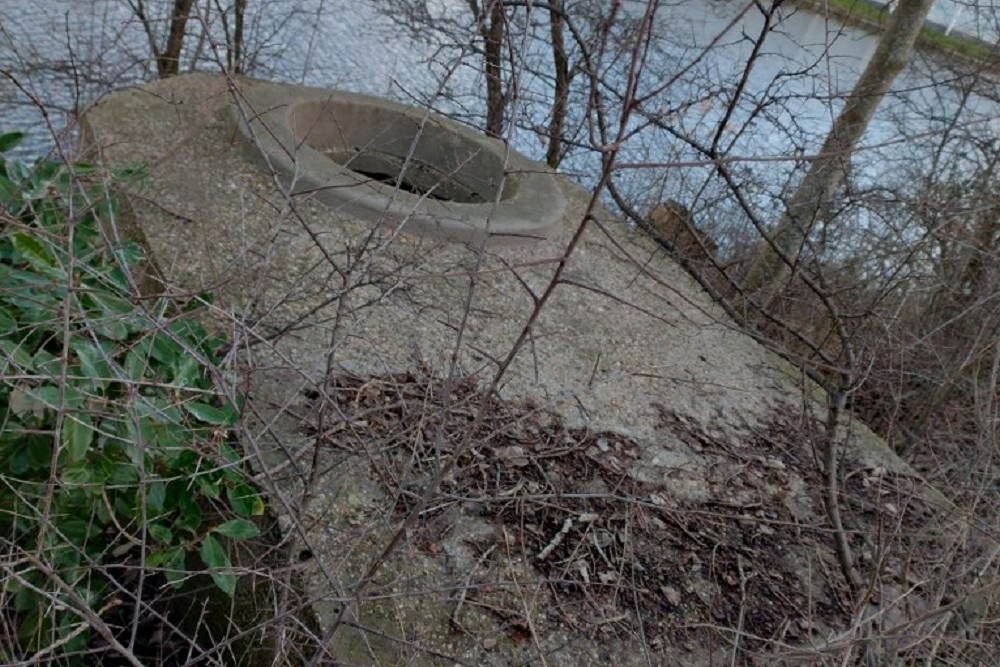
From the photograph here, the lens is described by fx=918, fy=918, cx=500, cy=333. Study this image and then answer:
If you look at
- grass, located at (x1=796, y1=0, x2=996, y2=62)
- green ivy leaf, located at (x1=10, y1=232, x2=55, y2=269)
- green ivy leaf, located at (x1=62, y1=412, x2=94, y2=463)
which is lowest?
green ivy leaf, located at (x1=62, y1=412, x2=94, y2=463)

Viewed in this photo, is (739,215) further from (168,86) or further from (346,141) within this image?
(168,86)

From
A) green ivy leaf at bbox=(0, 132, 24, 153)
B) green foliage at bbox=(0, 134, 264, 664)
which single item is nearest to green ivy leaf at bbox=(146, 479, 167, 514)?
green foliage at bbox=(0, 134, 264, 664)

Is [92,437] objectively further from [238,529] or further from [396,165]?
[396,165]

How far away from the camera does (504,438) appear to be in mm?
3359

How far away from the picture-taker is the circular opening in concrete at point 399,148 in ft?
17.6

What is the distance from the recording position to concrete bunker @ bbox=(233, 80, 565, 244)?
4.40 metres

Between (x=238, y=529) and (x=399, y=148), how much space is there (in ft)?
12.6

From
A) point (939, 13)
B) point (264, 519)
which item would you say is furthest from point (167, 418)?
point (939, 13)

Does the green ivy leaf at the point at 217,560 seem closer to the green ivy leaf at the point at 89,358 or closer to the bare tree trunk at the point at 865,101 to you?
the green ivy leaf at the point at 89,358

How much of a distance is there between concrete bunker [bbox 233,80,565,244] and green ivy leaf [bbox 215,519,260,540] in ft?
7.20

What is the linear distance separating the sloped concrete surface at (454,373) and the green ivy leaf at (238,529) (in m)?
0.12

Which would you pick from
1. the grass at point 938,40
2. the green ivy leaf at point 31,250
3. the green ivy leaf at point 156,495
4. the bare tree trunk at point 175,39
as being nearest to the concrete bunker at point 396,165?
the bare tree trunk at point 175,39

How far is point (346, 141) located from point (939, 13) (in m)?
9.54

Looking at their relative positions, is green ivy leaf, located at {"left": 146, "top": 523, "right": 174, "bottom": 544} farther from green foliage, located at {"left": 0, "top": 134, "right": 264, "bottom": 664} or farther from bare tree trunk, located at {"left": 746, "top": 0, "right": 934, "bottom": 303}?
bare tree trunk, located at {"left": 746, "top": 0, "right": 934, "bottom": 303}
